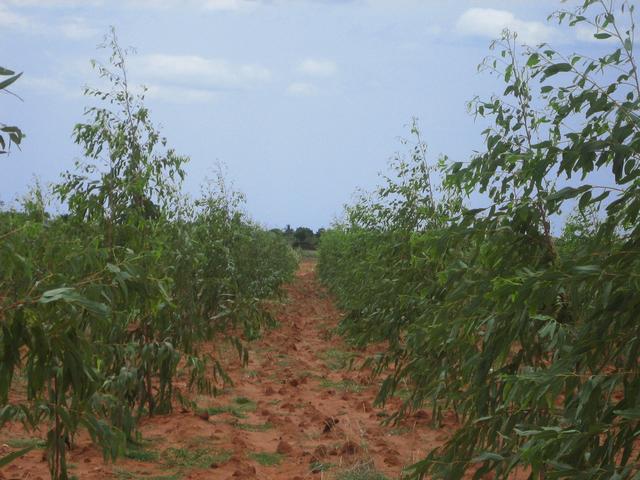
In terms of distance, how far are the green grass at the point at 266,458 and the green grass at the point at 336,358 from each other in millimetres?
4760

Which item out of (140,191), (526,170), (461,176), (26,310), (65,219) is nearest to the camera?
(26,310)

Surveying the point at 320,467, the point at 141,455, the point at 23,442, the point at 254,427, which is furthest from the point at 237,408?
the point at 320,467

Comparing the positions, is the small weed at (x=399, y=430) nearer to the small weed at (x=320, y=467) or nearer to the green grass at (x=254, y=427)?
the green grass at (x=254, y=427)

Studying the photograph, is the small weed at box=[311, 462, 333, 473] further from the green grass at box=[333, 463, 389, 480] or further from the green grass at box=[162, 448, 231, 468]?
the green grass at box=[162, 448, 231, 468]

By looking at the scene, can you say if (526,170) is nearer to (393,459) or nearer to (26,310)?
(26,310)

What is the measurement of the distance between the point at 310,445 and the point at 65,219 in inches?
125

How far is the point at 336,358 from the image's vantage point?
489 inches

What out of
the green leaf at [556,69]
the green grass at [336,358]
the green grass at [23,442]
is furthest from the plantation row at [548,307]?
the green grass at [336,358]

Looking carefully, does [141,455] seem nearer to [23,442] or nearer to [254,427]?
[23,442]

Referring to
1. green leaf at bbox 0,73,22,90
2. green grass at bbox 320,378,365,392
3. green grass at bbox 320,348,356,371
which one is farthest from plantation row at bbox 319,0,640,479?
green grass at bbox 320,348,356,371

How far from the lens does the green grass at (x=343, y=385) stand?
9695 mm

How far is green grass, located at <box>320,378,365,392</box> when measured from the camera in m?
9.70

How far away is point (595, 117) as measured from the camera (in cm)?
311

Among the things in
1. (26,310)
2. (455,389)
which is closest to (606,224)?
(455,389)
